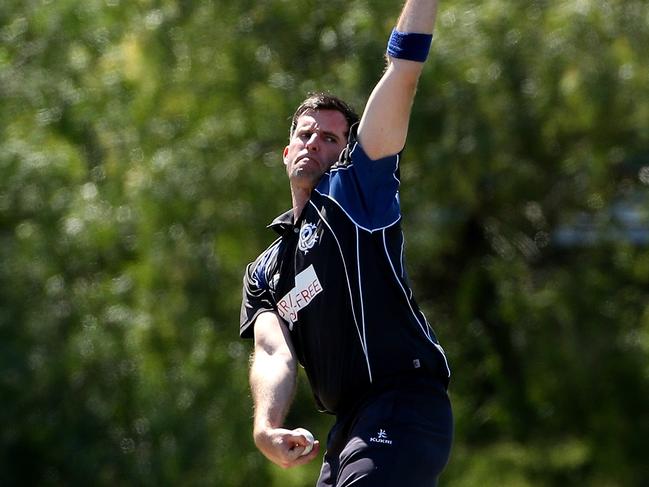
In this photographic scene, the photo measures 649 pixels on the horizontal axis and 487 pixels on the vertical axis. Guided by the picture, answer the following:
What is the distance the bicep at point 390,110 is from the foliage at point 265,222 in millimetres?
5560

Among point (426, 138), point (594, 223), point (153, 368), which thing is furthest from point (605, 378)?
point (153, 368)

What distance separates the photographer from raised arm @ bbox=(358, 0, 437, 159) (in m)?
4.16

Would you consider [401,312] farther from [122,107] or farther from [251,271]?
[122,107]

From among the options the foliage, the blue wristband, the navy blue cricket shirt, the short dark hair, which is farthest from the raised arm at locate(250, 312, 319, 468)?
the foliage

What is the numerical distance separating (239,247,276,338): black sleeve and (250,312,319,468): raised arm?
0.20ft

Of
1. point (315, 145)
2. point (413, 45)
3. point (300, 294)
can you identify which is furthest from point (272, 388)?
point (413, 45)

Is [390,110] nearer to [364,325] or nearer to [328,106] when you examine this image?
[328,106]

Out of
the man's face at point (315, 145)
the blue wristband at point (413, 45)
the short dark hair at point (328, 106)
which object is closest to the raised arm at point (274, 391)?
the man's face at point (315, 145)

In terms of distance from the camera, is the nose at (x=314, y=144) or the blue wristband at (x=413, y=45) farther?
the nose at (x=314, y=144)

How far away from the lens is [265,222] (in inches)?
394

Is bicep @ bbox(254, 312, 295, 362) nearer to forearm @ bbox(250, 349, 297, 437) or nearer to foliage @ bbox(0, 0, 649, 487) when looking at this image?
forearm @ bbox(250, 349, 297, 437)

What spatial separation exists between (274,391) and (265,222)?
18.4 feet

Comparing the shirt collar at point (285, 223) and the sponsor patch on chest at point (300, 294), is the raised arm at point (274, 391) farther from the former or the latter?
the shirt collar at point (285, 223)

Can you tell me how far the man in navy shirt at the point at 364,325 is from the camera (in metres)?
4.17
